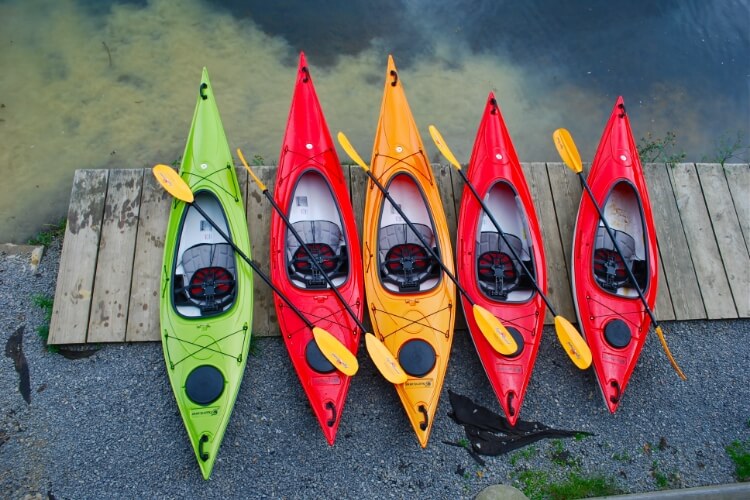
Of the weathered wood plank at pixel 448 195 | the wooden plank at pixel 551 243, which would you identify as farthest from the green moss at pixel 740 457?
the weathered wood plank at pixel 448 195

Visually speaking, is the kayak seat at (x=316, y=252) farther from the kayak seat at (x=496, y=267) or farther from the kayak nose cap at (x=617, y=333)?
the kayak nose cap at (x=617, y=333)

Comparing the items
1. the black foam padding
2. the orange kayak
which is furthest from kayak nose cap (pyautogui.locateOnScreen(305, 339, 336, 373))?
the black foam padding

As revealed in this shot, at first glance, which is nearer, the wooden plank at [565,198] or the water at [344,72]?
the wooden plank at [565,198]

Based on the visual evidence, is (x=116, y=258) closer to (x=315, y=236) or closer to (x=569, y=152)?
(x=315, y=236)

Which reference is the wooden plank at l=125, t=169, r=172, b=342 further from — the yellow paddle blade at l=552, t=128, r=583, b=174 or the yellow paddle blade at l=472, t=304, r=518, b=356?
the yellow paddle blade at l=552, t=128, r=583, b=174

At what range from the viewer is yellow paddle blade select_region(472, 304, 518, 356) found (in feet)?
12.0

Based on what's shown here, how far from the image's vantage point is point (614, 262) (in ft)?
13.4

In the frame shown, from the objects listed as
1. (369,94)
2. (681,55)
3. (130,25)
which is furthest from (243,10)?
(681,55)

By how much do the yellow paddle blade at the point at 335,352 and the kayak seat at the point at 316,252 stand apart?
427mm

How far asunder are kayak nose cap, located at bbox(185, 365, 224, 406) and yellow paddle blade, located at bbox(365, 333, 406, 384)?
3.29 ft

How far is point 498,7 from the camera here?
19.7 ft

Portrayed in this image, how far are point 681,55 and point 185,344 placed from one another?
5899 millimetres

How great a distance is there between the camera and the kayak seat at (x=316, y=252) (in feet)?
12.7

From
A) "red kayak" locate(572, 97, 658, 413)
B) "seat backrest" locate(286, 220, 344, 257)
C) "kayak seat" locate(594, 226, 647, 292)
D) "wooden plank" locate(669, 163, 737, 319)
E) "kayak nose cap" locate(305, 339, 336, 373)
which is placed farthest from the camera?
"wooden plank" locate(669, 163, 737, 319)
